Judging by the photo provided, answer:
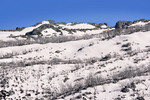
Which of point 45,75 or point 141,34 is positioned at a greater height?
point 141,34

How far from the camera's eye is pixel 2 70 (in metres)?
83.9

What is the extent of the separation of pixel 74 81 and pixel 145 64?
75.9 feet

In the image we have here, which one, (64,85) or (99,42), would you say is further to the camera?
(99,42)

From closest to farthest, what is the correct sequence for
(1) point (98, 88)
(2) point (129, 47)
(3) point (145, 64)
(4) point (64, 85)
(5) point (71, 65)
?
(1) point (98, 88), (4) point (64, 85), (3) point (145, 64), (5) point (71, 65), (2) point (129, 47)

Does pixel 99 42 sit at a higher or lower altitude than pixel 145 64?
higher

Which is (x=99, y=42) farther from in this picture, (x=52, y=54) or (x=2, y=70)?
(x=2, y=70)

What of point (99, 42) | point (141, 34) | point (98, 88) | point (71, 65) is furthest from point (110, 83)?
point (141, 34)

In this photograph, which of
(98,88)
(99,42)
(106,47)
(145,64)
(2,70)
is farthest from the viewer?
(99,42)

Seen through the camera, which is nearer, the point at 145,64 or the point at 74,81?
the point at 74,81

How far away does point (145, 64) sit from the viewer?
7794 cm

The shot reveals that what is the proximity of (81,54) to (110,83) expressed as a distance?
207ft

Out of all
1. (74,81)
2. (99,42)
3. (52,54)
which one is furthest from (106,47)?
(74,81)

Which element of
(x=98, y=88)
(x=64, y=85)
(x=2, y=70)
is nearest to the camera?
(x=98, y=88)

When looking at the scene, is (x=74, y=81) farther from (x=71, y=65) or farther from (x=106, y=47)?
(x=106, y=47)
